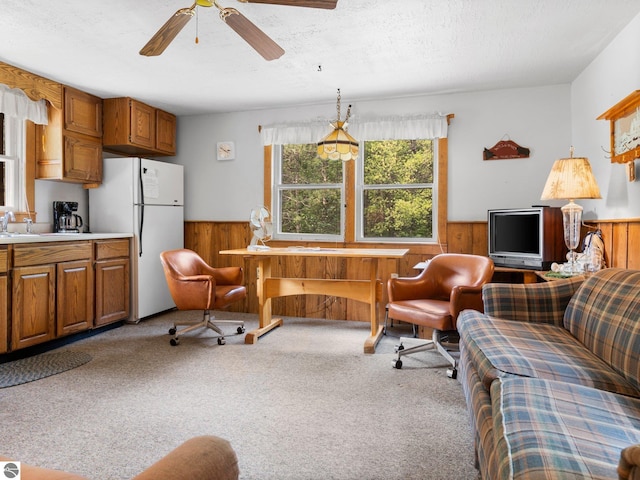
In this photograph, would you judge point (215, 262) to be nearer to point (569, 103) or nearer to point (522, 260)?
point (522, 260)

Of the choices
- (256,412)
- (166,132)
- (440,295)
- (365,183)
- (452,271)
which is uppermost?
(166,132)

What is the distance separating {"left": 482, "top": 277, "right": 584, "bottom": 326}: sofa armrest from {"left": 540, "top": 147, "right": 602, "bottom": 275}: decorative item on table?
70 centimetres

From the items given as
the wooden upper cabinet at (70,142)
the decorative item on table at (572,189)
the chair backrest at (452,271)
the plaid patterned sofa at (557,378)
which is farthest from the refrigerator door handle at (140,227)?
the decorative item on table at (572,189)

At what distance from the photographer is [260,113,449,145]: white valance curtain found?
439 cm

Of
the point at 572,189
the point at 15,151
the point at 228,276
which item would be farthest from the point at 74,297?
Answer: the point at 572,189

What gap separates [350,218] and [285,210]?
82 centimetres

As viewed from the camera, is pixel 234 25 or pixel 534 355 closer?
pixel 534 355

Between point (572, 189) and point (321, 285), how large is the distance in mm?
2135

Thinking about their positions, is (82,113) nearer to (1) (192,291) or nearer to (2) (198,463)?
(1) (192,291)

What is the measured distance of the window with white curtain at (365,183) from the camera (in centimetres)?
452

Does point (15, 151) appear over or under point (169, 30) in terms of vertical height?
under

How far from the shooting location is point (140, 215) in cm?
448

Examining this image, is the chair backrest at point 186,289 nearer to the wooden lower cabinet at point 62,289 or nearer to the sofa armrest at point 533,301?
the wooden lower cabinet at point 62,289

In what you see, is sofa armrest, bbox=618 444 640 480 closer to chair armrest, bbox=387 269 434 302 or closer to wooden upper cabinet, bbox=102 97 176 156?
chair armrest, bbox=387 269 434 302
